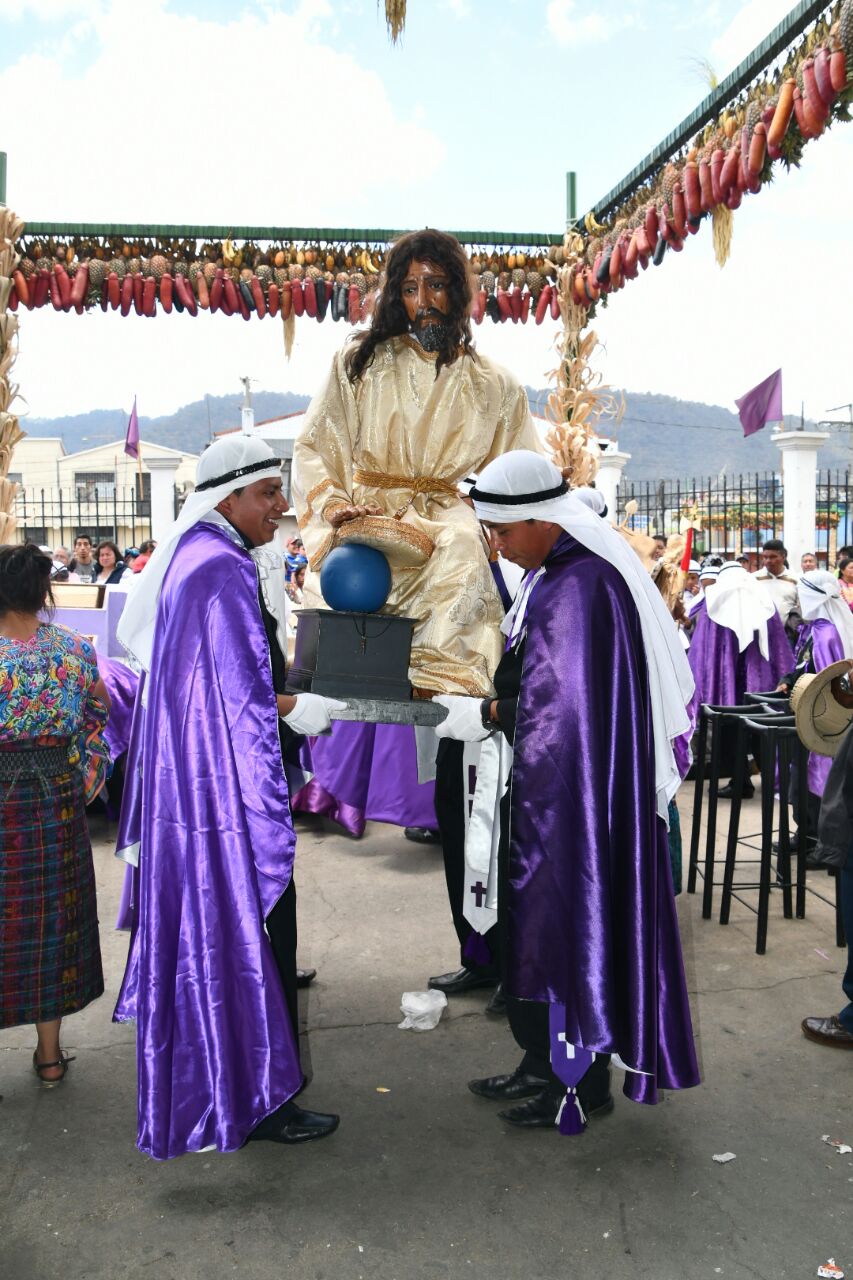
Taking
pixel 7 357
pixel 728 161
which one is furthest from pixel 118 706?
pixel 728 161

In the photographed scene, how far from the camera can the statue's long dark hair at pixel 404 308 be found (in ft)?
12.6

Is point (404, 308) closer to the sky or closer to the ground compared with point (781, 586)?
closer to the sky

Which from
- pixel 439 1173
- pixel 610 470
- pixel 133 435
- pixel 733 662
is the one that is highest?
pixel 133 435

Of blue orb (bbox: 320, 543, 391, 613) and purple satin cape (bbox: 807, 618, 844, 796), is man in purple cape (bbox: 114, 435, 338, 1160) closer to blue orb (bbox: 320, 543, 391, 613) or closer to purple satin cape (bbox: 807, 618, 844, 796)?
blue orb (bbox: 320, 543, 391, 613)

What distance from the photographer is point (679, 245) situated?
612cm

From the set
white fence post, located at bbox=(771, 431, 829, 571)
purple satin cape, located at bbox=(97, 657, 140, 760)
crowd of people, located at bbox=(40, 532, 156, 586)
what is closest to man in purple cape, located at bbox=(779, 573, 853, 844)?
purple satin cape, located at bbox=(97, 657, 140, 760)

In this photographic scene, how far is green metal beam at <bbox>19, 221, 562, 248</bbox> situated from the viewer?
23.8 feet

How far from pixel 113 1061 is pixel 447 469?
2.38 meters

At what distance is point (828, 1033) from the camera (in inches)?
143

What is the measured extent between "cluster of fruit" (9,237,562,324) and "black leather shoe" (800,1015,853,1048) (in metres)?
5.19

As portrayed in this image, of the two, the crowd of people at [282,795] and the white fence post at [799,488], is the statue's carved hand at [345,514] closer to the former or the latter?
the crowd of people at [282,795]

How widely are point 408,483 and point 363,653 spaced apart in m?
0.82

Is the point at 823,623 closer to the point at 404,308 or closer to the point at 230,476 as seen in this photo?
the point at 404,308

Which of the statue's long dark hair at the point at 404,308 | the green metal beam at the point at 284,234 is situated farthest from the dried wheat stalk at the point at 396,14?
the green metal beam at the point at 284,234
